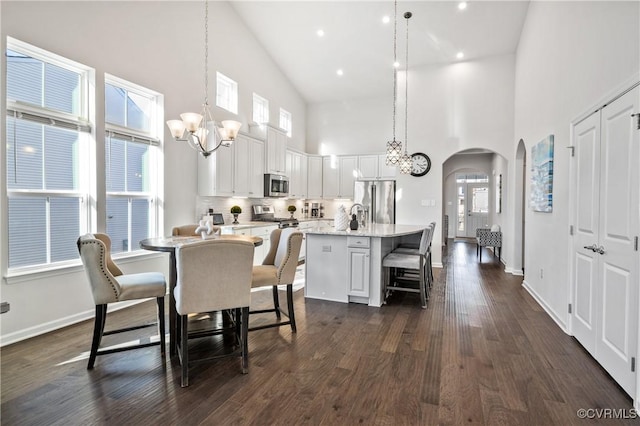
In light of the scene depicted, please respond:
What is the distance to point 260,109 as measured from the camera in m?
6.94

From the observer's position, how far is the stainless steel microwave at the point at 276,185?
636 cm

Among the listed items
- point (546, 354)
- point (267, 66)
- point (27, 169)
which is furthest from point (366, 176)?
point (27, 169)

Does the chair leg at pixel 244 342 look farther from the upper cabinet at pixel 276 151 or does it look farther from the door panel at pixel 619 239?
the upper cabinet at pixel 276 151

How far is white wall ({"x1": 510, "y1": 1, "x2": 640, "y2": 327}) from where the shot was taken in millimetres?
2333

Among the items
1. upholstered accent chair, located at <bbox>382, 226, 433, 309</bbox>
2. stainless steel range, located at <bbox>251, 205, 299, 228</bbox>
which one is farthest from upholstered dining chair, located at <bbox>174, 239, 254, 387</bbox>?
stainless steel range, located at <bbox>251, 205, 299, 228</bbox>

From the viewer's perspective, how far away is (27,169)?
120 inches

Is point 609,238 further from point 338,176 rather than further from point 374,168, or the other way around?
point 338,176

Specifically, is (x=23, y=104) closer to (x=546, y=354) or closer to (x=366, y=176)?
(x=546, y=354)

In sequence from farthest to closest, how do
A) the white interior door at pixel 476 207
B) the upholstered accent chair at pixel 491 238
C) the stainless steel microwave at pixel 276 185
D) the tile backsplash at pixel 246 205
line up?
1. the white interior door at pixel 476 207
2. the upholstered accent chair at pixel 491 238
3. the stainless steel microwave at pixel 276 185
4. the tile backsplash at pixel 246 205

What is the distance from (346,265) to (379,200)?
3563 millimetres

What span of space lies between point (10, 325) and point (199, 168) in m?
2.91

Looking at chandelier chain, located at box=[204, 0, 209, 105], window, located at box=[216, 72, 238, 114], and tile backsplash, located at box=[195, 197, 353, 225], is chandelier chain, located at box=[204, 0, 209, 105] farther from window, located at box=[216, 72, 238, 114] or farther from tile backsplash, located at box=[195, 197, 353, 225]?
tile backsplash, located at box=[195, 197, 353, 225]

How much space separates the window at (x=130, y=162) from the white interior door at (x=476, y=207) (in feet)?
34.2

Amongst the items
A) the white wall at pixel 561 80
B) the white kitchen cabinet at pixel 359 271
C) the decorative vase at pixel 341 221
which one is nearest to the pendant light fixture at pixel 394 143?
the decorative vase at pixel 341 221
